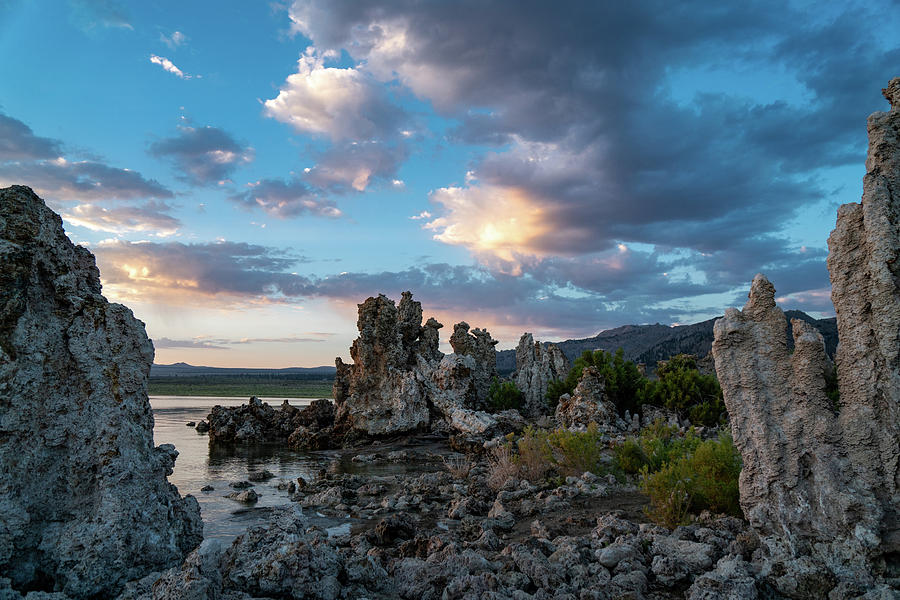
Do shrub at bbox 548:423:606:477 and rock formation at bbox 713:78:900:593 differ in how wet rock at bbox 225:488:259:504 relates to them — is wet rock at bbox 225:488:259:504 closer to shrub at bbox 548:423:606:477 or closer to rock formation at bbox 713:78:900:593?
shrub at bbox 548:423:606:477

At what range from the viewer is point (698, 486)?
853 centimetres

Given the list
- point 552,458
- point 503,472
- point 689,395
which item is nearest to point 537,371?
point 689,395

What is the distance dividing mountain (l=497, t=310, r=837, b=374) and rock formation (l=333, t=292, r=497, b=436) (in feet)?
111

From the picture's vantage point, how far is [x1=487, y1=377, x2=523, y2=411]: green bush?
1180 inches

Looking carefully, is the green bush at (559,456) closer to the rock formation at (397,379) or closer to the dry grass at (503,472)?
the dry grass at (503,472)

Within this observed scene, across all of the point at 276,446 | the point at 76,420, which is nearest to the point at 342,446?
the point at 276,446

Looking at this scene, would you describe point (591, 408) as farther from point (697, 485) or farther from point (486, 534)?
point (486, 534)

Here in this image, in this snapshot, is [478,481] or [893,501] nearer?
[893,501]

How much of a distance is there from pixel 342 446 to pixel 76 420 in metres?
19.3

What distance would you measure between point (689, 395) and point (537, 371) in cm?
1036

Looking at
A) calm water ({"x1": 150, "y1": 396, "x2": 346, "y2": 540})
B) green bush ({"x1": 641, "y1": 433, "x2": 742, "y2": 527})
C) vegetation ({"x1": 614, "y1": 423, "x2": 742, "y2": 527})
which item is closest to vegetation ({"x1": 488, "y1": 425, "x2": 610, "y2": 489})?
vegetation ({"x1": 614, "y1": 423, "x2": 742, "y2": 527})

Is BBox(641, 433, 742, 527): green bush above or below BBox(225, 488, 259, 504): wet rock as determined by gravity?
above

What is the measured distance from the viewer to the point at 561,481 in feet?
40.5

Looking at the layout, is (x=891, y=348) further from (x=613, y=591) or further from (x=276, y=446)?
(x=276, y=446)
